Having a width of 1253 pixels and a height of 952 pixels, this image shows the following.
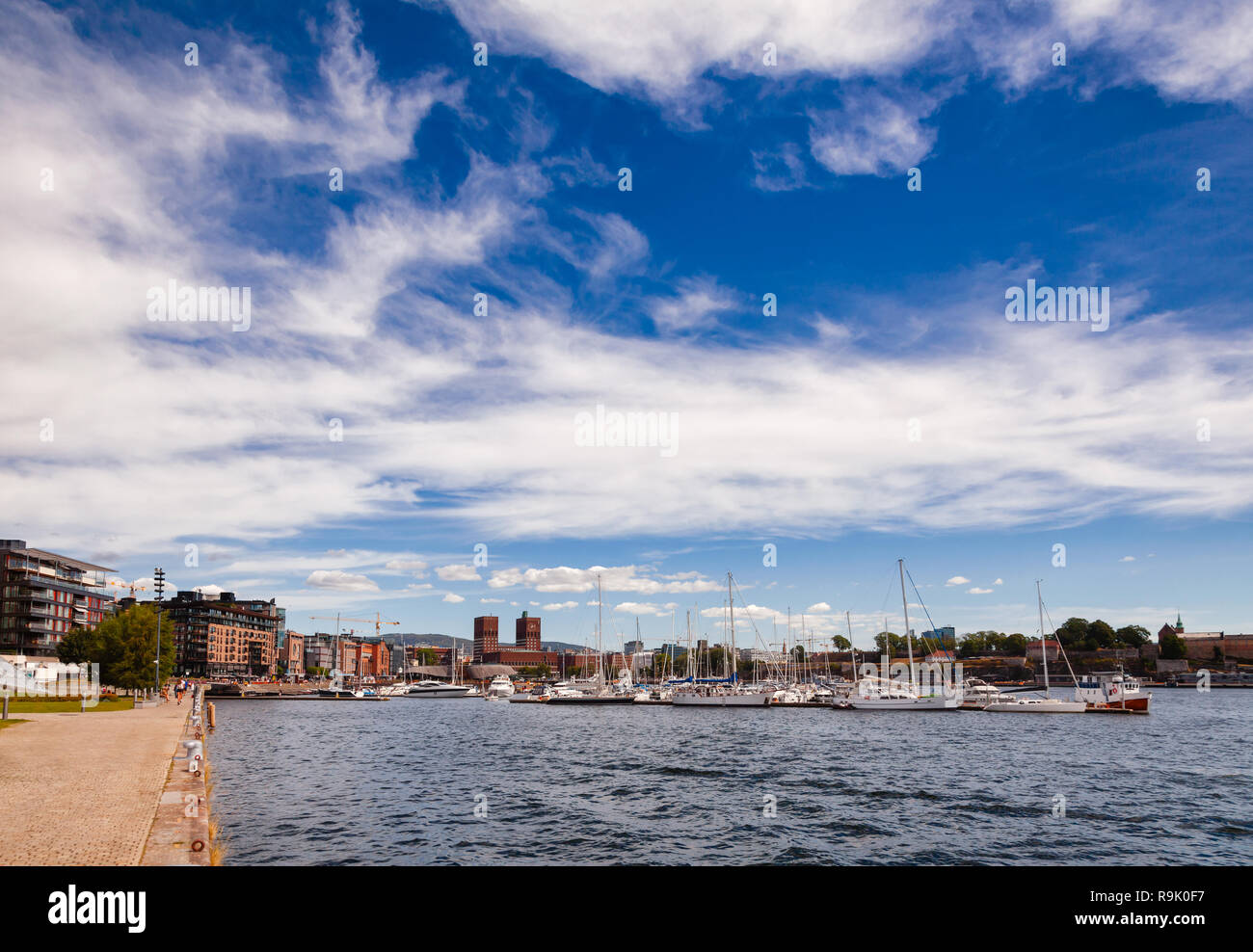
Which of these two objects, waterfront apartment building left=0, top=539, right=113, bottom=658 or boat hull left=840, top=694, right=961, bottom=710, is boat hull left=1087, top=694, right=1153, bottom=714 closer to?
boat hull left=840, top=694, right=961, bottom=710

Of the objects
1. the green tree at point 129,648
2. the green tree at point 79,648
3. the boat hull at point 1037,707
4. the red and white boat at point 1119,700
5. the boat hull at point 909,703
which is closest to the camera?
the green tree at point 129,648

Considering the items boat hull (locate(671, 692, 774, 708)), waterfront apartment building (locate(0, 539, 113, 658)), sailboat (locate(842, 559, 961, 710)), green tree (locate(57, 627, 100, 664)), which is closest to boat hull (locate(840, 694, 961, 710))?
sailboat (locate(842, 559, 961, 710))

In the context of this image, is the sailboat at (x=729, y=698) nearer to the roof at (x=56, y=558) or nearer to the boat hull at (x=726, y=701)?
the boat hull at (x=726, y=701)

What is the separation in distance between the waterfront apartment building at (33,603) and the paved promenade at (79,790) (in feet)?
353

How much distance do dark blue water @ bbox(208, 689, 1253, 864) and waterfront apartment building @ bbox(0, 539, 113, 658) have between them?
294ft

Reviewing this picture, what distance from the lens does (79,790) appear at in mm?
29359

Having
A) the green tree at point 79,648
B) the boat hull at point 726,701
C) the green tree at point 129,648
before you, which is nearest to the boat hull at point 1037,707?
the boat hull at point 726,701

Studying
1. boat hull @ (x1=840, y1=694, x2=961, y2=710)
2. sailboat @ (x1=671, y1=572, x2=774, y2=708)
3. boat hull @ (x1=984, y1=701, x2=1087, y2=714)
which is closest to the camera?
boat hull @ (x1=984, y1=701, x2=1087, y2=714)

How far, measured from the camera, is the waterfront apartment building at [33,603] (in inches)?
5600

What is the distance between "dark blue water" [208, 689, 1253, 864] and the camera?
29.4 meters

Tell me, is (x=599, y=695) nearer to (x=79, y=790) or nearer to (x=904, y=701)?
(x=904, y=701)
